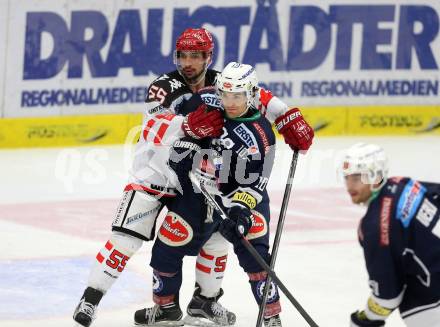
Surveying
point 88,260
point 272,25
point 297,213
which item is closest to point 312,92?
point 272,25

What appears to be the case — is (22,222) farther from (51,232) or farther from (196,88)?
(196,88)

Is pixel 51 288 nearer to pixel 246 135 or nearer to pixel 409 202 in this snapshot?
pixel 246 135

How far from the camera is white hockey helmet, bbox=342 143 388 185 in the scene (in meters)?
5.19

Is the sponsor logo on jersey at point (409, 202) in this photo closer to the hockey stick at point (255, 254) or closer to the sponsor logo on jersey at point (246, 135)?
the hockey stick at point (255, 254)

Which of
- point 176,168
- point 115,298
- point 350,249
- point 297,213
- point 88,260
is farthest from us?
point 297,213

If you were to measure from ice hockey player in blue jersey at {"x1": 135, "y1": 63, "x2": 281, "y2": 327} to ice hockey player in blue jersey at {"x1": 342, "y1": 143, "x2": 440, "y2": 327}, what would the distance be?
1.32 m

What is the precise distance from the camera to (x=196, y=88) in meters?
7.12

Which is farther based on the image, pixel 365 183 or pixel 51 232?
pixel 51 232

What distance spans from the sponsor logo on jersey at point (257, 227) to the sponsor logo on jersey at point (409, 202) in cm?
158

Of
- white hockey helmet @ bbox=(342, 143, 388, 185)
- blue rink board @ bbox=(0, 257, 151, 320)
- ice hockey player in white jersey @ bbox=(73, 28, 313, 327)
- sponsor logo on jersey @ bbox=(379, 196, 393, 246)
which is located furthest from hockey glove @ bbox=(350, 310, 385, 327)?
blue rink board @ bbox=(0, 257, 151, 320)

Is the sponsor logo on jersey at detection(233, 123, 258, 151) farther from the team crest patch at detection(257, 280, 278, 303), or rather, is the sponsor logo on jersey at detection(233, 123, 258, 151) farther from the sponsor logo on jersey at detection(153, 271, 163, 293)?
the sponsor logo on jersey at detection(153, 271, 163, 293)

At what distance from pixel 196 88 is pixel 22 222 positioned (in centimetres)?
294

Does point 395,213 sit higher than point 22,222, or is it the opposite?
point 395,213

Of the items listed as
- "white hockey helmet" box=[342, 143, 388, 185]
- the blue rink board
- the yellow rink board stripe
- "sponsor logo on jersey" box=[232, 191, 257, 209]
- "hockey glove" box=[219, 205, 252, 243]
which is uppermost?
"white hockey helmet" box=[342, 143, 388, 185]
